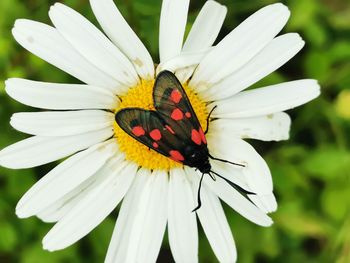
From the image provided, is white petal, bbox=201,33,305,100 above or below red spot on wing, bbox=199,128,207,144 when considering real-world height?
above

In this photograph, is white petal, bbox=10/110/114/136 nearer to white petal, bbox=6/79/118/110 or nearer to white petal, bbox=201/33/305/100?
white petal, bbox=6/79/118/110

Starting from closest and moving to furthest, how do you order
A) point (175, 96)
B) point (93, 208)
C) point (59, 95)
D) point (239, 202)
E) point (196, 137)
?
point (175, 96), point (196, 137), point (59, 95), point (239, 202), point (93, 208)

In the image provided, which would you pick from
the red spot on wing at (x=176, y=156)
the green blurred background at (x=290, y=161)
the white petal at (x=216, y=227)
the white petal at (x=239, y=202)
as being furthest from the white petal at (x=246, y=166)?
the green blurred background at (x=290, y=161)

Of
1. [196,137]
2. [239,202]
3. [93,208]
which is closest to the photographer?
[196,137]

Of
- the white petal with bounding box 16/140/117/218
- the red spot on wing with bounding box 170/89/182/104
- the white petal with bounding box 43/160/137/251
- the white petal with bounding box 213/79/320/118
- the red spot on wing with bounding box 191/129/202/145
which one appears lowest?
the white petal with bounding box 43/160/137/251

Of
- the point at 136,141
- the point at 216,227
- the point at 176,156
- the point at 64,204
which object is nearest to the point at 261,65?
the point at 176,156

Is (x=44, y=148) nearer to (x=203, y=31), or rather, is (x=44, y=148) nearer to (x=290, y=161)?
(x=203, y=31)

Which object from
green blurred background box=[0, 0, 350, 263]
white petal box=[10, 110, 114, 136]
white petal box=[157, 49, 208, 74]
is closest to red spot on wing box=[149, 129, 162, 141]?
white petal box=[157, 49, 208, 74]

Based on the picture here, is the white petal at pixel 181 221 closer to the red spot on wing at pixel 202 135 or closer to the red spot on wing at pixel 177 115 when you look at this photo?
the red spot on wing at pixel 202 135
